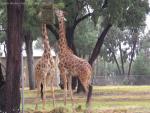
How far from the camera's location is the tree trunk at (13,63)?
12.1 m

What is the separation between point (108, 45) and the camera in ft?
240

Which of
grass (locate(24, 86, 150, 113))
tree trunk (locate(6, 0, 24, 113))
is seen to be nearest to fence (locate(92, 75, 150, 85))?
grass (locate(24, 86, 150, 113))

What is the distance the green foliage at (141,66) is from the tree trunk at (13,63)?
193 ft

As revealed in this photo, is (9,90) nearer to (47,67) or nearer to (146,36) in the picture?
(47,67)

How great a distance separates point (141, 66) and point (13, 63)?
60.4m

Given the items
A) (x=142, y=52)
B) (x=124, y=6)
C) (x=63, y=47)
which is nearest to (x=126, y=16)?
(x=124, y=6)

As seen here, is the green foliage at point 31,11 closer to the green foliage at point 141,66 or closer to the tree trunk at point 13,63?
the tree trunk at point 13,63

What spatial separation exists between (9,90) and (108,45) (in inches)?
2418

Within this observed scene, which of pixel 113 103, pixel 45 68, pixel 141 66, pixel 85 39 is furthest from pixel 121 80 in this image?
pixel 45 68

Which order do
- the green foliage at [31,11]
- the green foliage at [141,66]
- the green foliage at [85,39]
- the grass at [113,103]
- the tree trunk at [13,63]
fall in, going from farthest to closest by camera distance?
the green foliage at [141,66]
the green foliage at [85,39]
the green foliage at [31,11]
the grass at [113,103]
the tree trunk at [13,63]

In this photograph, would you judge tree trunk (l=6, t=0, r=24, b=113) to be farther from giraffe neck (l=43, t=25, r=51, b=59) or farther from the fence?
the fence

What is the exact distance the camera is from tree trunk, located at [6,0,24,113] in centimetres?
1206

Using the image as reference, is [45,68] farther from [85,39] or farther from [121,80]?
[121,80]

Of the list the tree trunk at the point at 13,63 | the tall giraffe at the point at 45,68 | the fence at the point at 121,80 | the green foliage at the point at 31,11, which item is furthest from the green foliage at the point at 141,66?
the tree trunk at the point at 13,63
